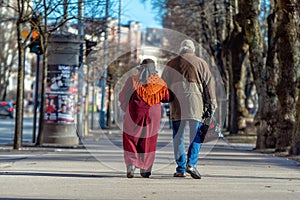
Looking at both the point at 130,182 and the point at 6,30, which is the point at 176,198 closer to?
the point at 130,182

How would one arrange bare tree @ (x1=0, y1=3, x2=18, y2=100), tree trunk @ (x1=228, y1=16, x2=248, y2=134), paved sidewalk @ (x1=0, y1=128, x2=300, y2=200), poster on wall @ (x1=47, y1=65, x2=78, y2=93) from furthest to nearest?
bare tree @ (x1=0, y1=3, x2=18, y2=100), tree trunk @ (x1=228, y1=16, x2=248, y2=134), poster on wall @ (x1=47, y1=65, x2=78, y2=93), paved sidewalk @ (x1=0, y1=128, x2=300, y2=200)

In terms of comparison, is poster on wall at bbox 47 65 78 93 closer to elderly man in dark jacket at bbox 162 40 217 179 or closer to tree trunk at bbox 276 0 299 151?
tree trunk at bbox 276 0 299 151

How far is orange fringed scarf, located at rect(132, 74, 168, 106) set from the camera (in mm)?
12172

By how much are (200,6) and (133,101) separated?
1058 inches

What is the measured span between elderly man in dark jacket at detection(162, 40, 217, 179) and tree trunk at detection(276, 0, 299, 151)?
29.2 ft

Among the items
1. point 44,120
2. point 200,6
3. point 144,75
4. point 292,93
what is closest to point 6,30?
point 200,6

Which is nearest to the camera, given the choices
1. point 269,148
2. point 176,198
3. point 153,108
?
point 176,198

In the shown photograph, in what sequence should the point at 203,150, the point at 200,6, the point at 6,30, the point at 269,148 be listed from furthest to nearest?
the point at 6,30, the point at 200,6, the point at 269,148, the point at 203,150

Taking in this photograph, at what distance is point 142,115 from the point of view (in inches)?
481

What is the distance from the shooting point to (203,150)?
20.4m

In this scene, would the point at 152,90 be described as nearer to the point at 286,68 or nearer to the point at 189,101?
the point at 189,101

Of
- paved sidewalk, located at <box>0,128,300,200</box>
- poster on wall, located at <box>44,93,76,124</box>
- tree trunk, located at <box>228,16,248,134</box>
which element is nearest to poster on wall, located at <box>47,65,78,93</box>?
poster on wall, located at <box>44,93,76,124</box>

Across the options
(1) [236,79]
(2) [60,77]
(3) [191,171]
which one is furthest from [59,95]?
(1) [236,79]

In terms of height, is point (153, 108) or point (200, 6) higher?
point (200, 6)
